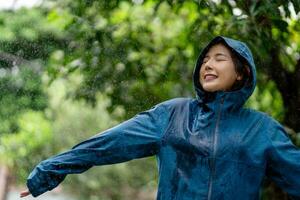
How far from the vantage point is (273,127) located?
2422 mm

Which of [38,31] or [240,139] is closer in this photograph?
[240,139]

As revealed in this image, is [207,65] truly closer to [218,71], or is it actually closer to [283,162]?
[218,71]

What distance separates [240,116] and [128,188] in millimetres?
13790

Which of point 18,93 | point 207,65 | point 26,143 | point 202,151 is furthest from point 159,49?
point 26,143

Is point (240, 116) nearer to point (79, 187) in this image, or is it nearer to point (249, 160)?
point (249, 160)

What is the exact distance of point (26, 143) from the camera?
1403 cm

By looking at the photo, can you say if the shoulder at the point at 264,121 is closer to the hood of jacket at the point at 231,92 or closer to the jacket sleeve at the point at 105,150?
the hood of jacket at the point at 231,92

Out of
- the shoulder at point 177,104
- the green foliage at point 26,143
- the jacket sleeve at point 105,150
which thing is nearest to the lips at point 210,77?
the shoulder at point 177,104

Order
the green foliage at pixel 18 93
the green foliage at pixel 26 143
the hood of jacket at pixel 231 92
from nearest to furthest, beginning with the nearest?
1. the hood of jacket at pixel 231 92
2. the green foliage at pixel 18 93
3. the green foliage at pixel 26 143

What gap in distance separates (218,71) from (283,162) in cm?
44

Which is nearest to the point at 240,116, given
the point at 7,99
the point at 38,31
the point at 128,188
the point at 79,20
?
the point at 79,20

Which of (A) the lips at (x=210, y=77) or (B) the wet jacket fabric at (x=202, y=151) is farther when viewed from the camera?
(A) the lips at (x=210, y=77)

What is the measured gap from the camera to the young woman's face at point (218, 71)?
8.10 feet

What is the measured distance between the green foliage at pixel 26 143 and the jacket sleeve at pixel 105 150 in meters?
9.05
